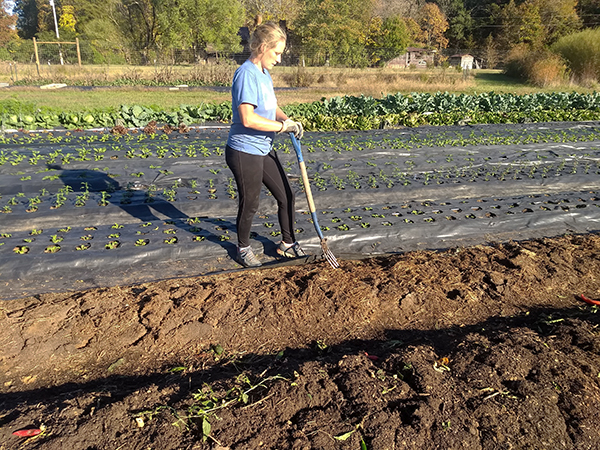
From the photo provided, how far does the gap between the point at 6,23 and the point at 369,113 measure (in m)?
57.8

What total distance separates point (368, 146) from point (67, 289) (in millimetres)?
5876

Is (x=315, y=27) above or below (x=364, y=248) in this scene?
above

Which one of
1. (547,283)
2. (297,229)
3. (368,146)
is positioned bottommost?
(547,283)

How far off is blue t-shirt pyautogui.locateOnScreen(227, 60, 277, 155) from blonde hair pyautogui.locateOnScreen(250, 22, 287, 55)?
0.15 metres

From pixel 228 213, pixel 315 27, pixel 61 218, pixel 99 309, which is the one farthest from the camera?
pixel 315 27

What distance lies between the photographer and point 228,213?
5.12 m

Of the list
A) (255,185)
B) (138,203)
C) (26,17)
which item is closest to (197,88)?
(138,203)

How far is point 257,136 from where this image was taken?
3369 mm

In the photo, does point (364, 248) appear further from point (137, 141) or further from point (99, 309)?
point (137, 141)

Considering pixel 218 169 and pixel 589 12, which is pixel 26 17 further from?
pixel 589 12

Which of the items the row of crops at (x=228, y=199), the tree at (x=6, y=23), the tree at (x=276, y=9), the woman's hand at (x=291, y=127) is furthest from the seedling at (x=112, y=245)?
the tree at (x=6, y=23)

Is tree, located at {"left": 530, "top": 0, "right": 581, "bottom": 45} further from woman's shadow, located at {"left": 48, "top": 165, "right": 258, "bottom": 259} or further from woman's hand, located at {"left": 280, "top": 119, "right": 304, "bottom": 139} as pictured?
woman's hand, located at {"left": 280, "top": 119, "right": 304, "bottom": 139}

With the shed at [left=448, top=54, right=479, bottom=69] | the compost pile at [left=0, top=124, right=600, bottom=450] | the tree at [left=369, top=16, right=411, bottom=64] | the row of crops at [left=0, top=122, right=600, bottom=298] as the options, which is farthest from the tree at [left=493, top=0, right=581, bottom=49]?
the compost pile at [left=0, top=124, right=600, bottom=450]

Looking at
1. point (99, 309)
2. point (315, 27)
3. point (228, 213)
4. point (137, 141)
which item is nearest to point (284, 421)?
point (99, 309)
